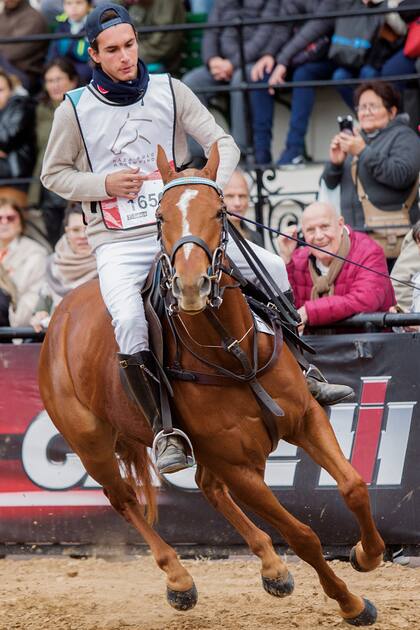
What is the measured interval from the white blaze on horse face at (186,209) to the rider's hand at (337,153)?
13.0 ft

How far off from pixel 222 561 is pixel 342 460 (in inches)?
95.6

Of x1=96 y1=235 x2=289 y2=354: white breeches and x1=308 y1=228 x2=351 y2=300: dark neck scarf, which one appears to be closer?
x1=96 y1=235 x2=289 y2=354: white breeches

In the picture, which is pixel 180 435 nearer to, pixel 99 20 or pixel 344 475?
pixel 344 475

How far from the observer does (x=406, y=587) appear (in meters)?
6.96

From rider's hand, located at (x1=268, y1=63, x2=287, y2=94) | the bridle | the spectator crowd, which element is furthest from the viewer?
rider's hand, located at (x1=268, y1=63, x2=287, y2=94)

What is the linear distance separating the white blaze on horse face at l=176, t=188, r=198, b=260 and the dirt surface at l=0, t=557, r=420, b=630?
2.50m

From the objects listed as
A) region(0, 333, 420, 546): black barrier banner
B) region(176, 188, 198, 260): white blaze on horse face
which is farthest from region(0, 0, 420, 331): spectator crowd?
region(176, 188, 198, 260): white blaze on horse face

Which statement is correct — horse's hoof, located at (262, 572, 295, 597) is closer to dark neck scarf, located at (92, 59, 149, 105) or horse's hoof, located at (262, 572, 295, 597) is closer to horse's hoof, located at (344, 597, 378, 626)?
horse's hoof, located at (344, 597, 378, 626)

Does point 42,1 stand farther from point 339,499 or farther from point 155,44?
point 339,499

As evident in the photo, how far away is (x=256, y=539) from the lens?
639cm

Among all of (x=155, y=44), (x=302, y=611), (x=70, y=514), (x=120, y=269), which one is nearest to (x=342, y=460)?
(x=302, y=611)

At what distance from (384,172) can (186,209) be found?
4.04 meters

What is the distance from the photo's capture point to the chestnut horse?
5.07 meters

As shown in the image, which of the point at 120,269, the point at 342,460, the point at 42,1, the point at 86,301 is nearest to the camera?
the point at 342,460
